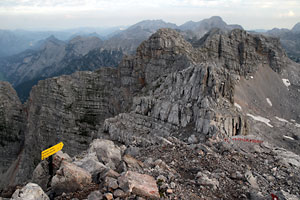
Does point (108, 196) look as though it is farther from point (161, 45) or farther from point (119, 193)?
point (161, 45)

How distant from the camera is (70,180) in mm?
10008

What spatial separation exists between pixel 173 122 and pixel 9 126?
59.6 metres

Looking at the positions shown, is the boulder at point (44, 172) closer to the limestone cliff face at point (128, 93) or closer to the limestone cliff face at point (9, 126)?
the limestone cliff face at point (128, 93)

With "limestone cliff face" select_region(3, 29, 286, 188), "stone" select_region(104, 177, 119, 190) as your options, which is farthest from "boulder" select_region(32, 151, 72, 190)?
"limestone cliff face" select_region(3, 29, 286, 188)

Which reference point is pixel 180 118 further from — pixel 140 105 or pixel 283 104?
pixel 283 104

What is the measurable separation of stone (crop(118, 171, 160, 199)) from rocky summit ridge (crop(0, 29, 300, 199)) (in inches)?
2.2

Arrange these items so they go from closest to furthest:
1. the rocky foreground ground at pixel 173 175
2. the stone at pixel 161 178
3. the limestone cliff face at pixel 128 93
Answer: the rocky foreground ground at pixel 173 175 → the stone at pixel 161 178 → the limestone cliff face at pixel 128 93

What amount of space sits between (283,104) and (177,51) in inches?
1742

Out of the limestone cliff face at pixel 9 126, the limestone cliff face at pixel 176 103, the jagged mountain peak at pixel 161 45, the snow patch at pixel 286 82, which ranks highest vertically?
the jagged mountain peak at pixel 161 45

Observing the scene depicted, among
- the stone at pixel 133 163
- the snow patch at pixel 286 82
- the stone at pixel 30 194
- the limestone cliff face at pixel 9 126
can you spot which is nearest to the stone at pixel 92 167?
the stone at pixel 133 163

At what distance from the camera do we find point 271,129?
186 ft

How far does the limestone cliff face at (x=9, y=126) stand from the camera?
67688 mm

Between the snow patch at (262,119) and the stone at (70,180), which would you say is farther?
the snow patch at (262,119)

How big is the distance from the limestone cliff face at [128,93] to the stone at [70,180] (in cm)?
2434
